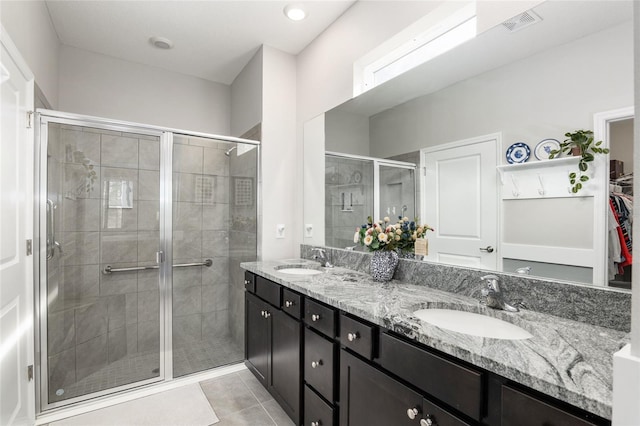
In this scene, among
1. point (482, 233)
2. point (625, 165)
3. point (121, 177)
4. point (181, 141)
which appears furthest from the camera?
point (181, 141)

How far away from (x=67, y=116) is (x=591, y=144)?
2916 millimetres

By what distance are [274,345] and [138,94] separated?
2.87 m

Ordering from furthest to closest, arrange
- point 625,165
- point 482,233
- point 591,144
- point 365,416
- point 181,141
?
point 181,141 → point 482,233 → point 365,416 → point 591,144 → point 625,165

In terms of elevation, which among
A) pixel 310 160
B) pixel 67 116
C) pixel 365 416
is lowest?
pixel 365 416

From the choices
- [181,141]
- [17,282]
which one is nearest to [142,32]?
[181,141]

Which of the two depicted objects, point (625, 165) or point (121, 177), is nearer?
point (625, 165)

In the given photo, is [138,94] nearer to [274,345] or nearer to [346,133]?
[346,133]

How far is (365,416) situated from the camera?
1279 millimetres

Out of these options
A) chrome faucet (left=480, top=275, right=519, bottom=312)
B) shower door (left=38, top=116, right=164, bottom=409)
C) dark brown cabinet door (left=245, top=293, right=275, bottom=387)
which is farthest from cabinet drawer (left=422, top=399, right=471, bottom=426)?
shower door (left=38, top=116, right=164, bottom=409)

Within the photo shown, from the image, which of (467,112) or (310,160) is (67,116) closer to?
(310,160)

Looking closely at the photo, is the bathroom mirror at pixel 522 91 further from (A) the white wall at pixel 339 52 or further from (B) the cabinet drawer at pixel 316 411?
(B) the cabinet drawer at pixel 316 411

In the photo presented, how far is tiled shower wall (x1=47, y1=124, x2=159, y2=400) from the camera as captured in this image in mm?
2113

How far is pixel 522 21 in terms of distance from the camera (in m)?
1.33

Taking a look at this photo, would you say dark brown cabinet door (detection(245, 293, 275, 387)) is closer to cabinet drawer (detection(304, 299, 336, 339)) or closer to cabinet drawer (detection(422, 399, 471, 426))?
cabinet drawer (detection(304, 299, 336, 339))
